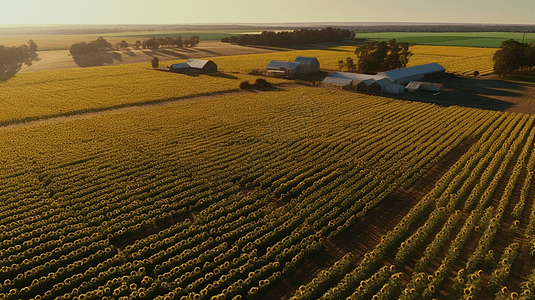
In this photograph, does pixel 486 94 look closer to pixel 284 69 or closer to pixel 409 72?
pixel 409 72

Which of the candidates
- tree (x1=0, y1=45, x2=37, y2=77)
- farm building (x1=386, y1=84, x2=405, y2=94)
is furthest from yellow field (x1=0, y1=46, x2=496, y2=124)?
farm building (x1=386, y1=84, x2=405, y2=94)

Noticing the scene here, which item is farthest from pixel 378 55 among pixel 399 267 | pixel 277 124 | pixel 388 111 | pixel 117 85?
pixel 399 267

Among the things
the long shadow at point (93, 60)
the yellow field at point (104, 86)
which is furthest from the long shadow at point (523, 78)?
the long shadow at point (93, 60)

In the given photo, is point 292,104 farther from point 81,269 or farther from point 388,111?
point 81,269

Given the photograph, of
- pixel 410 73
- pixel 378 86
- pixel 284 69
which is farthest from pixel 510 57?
pixel 284 69

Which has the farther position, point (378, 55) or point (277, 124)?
point (378, 55)

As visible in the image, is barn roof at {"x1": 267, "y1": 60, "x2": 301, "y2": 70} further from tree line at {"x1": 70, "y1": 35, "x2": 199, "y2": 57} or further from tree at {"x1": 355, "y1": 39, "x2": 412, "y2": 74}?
tree line at {"x1": 70, "y1": 35, "x2": 199, "y2": 57}
